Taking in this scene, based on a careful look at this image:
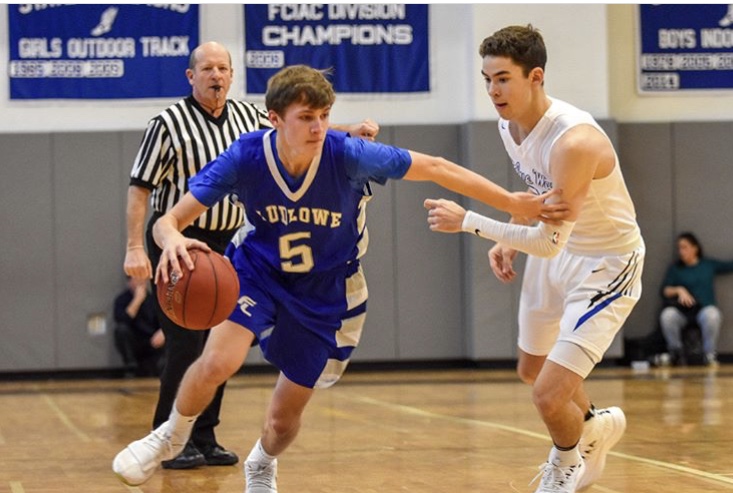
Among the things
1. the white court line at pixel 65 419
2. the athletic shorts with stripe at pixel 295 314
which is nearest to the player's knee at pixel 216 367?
the athletic shorts with stripe at pixel 295 314

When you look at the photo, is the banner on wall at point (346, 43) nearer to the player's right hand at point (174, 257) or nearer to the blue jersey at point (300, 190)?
the blue jersey at point (300, 190)

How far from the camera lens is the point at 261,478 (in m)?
4.67

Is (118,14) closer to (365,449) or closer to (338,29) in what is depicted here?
(338,29)

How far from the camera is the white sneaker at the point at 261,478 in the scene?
4.66 metres

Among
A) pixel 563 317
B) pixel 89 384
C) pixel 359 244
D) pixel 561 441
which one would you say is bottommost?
pixel 89 384

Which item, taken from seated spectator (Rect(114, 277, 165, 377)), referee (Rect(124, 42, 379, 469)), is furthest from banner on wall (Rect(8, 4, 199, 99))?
referee (Rect(124, 42, 379, 469))

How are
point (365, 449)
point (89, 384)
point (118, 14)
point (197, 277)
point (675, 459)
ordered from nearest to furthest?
point (197, 277)
point (675, 459)
point (365, 449)
point (89, 384)
point (118, 14)

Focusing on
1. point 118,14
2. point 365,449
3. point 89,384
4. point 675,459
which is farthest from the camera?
point 118,14

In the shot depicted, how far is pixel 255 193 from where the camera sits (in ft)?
14.4

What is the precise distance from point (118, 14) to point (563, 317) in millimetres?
9068

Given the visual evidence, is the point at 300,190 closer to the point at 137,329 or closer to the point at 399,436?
the point at 399,436

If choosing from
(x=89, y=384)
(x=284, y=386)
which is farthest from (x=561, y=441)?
(x=89, y=384)

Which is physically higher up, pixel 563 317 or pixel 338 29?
pixel 338 29

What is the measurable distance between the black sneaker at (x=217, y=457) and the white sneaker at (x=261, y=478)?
122 cm
